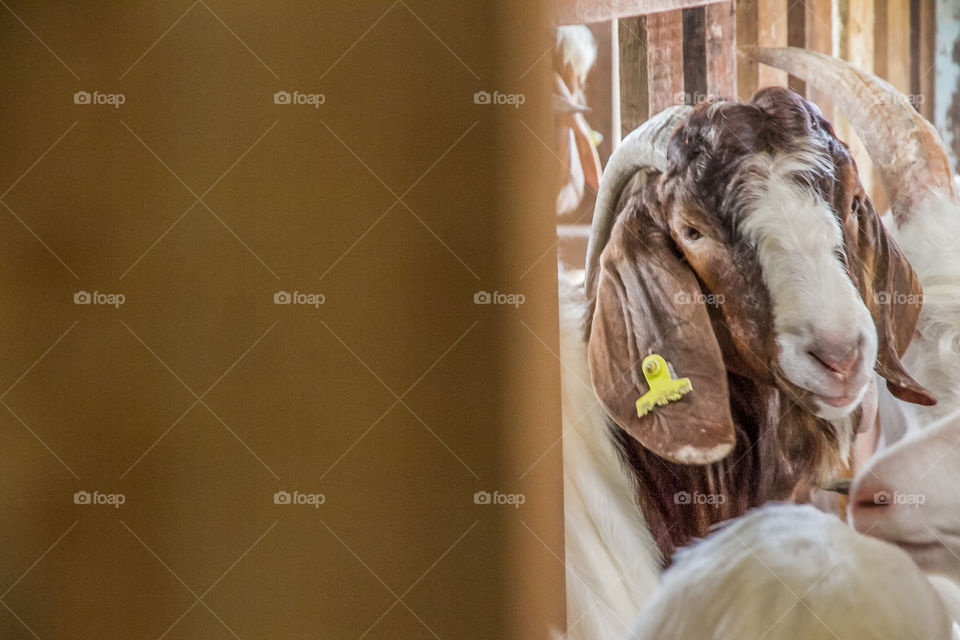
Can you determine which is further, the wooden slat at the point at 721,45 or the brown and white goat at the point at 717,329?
the wooden slat at the point at 721,45

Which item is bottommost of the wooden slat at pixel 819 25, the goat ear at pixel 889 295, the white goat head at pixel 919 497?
the white goat head at pixel 919 497

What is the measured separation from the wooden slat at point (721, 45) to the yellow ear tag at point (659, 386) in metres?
0.71

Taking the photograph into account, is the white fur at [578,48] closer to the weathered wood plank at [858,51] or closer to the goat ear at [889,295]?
the weathered wood plank at [858,51]

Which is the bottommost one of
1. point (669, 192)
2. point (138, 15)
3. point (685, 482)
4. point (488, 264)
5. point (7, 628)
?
point (7, 628)

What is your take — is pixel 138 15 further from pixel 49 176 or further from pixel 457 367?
pixel 457 367

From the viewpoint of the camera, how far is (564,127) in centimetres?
203

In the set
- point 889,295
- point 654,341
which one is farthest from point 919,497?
point 654,341

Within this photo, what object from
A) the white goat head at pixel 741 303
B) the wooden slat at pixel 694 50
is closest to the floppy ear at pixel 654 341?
the white goat head at pixel 741 303

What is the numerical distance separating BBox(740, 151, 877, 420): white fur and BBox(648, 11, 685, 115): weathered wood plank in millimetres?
299

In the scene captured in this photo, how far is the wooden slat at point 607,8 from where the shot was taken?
1994 millimetres

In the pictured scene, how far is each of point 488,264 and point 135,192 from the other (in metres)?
1.00

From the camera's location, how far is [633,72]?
2.01 meters

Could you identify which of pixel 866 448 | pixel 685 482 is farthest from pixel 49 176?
pixel 866 448

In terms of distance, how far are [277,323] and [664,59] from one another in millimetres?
1243
